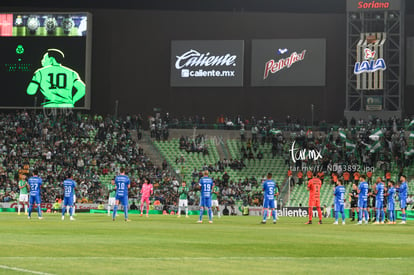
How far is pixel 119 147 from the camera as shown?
74.1m

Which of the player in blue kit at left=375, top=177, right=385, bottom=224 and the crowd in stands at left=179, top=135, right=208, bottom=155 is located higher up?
the crowd in stands at left=179, top=135, right=208, bottom=155

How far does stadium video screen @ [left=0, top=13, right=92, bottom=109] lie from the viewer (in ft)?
259

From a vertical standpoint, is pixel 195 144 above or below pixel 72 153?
above

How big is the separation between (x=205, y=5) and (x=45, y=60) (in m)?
16.6

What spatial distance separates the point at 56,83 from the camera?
260ft

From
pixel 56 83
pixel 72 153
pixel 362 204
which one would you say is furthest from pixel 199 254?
pixel 56 83

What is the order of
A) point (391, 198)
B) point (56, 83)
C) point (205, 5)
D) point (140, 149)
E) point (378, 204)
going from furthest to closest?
point (205, 5) < point (56, 83) < point (140, 149) < point (378, 204) < point (391, 198)

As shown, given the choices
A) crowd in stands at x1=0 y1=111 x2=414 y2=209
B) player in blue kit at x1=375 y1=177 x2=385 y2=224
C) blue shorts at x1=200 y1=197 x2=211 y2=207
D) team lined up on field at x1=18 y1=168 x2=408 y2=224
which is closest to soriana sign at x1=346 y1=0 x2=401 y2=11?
crowd in stands at x1=0 y1=111 x2=414 y2=209

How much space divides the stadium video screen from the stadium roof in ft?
13.0

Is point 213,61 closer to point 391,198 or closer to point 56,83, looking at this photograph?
point 56,83

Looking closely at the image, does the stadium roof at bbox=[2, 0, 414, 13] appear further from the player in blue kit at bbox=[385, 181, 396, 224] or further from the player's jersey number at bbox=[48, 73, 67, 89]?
the player in blue kit at bbox=[385, 181, 396, 224]

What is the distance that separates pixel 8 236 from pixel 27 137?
52.0 m

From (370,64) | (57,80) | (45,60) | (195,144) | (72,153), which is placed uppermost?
(45,60)

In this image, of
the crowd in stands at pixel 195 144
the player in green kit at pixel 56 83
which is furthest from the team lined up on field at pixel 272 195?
the player in green kit at pixel 56 83
